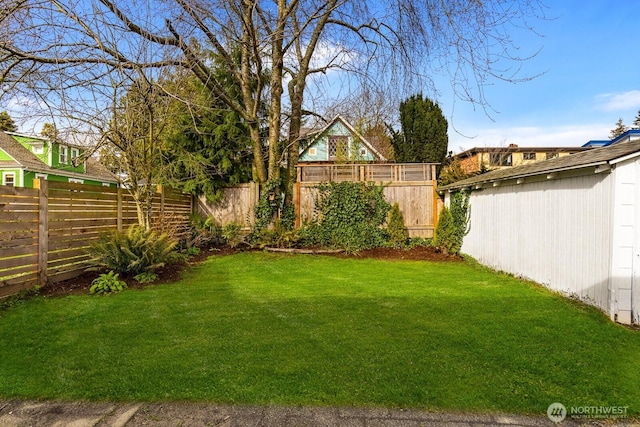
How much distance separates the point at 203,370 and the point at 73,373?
101cm

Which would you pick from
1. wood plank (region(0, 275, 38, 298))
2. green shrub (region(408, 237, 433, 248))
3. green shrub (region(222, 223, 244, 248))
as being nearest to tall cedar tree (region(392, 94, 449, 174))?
green shrub (region(408, 237, 433, 248))

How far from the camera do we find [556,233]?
5.65 metres

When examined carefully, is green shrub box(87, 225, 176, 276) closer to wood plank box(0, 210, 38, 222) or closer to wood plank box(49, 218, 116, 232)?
wood plank box(49, 218, 116, 232)

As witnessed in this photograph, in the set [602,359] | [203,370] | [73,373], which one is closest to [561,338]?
[602,359]

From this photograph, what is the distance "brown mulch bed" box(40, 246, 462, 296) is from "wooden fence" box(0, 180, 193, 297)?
22cm

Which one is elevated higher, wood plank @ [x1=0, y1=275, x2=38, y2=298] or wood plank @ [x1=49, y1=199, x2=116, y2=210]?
wood plank @ [x1=49, y1=199, x2=116, y2=210]

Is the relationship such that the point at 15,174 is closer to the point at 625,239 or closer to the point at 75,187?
the point at 75,187

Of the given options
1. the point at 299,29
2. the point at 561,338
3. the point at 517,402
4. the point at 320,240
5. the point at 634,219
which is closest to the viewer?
the point at 517,402

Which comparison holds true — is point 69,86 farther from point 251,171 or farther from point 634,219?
point 251,171

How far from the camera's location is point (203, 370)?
279cm

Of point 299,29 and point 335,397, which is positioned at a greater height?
point 299,29

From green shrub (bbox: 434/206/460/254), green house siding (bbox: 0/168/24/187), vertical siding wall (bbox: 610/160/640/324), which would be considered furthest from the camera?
green house siding (bbox: 0/168/24/187)

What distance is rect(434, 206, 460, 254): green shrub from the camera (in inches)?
386

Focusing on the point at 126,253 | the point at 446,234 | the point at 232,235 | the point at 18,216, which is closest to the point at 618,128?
the point at 446,234
